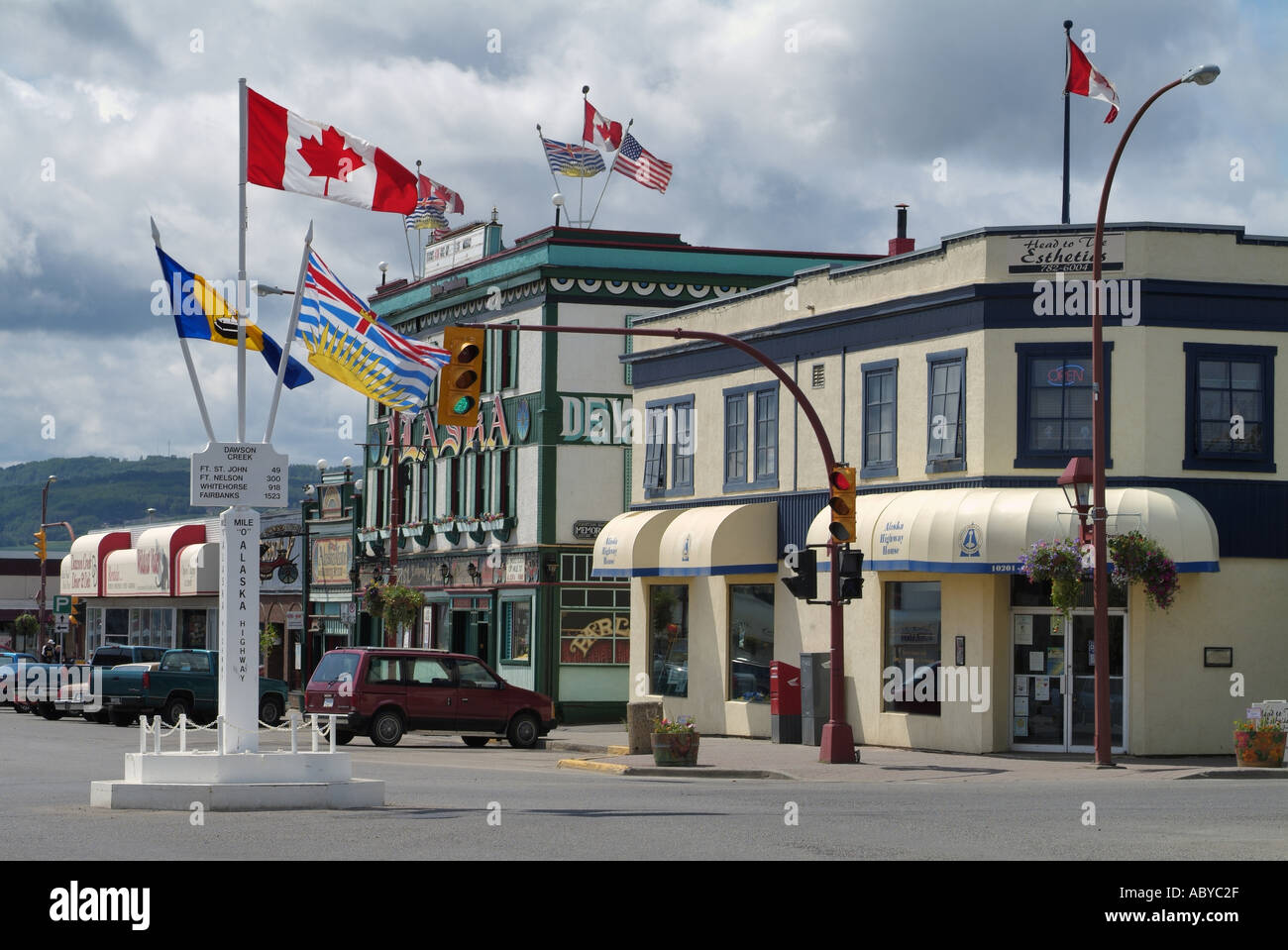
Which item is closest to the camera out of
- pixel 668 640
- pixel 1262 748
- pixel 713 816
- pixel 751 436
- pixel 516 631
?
pixel 713 816

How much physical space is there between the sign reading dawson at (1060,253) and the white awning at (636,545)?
10.1 metres

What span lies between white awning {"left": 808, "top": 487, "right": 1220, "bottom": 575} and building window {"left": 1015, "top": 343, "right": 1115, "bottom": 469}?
627mm

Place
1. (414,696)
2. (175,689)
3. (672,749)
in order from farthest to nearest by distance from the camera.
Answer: (175,689) → (414,696) → (672,749)

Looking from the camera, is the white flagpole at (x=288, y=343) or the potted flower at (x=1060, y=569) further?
the potted flower at (x=1060, y=569)

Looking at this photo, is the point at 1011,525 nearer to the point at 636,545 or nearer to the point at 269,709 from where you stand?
the point at 636,545

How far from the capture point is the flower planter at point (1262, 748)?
26.4m

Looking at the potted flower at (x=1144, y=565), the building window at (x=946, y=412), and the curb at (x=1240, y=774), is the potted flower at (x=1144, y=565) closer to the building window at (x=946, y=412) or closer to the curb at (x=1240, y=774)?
the building window at (x=946, y=412)

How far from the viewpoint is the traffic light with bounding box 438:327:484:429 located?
77.4 ft

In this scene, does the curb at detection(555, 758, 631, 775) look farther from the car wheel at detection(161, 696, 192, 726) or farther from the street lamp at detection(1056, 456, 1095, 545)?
the car wheel at detection(161, 696, 192, 726)

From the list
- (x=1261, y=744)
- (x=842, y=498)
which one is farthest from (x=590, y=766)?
(x=1261, y=744)

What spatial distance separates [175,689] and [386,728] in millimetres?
8029

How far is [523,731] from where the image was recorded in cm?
3475

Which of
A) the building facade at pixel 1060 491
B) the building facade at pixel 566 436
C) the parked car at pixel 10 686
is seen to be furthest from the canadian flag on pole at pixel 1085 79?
the parked car at pixel 10 686

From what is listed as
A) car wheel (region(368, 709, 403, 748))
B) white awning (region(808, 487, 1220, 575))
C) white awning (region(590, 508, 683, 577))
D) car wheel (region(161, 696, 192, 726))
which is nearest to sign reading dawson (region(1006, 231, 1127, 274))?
white awning (region(808, 487, 1220, 575))
